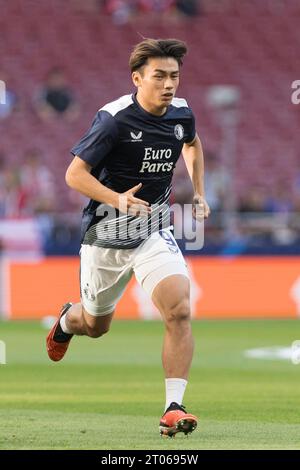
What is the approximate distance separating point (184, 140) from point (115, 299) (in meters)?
1.30

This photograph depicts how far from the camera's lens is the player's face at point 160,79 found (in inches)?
339

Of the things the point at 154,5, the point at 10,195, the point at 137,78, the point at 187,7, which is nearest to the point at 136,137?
the point at 137,78

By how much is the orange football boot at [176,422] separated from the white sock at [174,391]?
0.15ft

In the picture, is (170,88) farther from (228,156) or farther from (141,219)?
(228,156)

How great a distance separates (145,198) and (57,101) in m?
17.7

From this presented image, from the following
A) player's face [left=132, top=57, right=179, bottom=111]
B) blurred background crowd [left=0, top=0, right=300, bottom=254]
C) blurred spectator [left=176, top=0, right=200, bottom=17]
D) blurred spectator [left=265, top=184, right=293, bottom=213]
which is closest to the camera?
player's face [left=132, top=57, right=179, bottom=111]

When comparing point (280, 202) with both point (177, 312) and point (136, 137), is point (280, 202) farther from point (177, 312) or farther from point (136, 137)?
point (177, 312)

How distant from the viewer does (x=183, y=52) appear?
28.6ft

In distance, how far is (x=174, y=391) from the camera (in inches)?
324

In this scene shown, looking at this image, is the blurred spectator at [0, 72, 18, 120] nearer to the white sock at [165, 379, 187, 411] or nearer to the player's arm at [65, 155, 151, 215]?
the player's arm at [65, 155, 151, 215]

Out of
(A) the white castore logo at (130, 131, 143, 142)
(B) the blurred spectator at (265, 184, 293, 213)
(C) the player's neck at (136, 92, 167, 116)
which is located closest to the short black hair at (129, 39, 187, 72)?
(C) the player's neck at (136, 92, 167, 116)

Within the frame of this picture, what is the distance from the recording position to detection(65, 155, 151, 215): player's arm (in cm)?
817

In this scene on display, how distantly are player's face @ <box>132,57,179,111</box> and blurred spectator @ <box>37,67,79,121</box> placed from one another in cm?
1697

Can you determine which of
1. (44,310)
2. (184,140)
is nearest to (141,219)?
(184,140)
